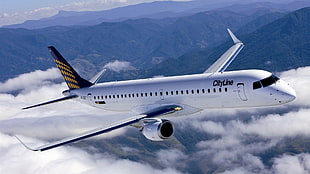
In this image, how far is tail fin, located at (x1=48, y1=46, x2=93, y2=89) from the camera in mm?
62531

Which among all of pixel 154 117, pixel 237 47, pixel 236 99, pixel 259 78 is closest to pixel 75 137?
pixel 154 117

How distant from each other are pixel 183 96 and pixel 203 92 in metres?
Answer: 3.13

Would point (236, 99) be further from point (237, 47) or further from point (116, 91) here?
point (237, 47)

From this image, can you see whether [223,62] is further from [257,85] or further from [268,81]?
[257,85]

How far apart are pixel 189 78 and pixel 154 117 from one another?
25.5ft

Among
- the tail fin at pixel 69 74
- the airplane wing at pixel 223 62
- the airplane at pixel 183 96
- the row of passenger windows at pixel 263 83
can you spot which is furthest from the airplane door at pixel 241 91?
the tail fin at pixel 69 74

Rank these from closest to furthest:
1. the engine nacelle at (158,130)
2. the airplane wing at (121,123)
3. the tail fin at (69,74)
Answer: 1. the airplane wing at (121,123)
2. the engine nacelle at (158,130)
3. the tail fin at (69,74)

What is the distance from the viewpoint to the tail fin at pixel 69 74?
205 feet

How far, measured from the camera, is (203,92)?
45469 millimetres

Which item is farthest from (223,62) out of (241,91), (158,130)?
(158,130)

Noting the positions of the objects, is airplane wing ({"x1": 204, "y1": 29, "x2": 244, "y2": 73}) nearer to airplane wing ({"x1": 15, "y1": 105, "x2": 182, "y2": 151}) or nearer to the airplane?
the airplane

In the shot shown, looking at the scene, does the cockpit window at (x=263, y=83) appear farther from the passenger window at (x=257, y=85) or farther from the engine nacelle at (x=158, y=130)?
the engine nacelle at (x=158, y=130)

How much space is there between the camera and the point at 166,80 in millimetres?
49375

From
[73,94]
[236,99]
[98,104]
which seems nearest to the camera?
[236,99]
